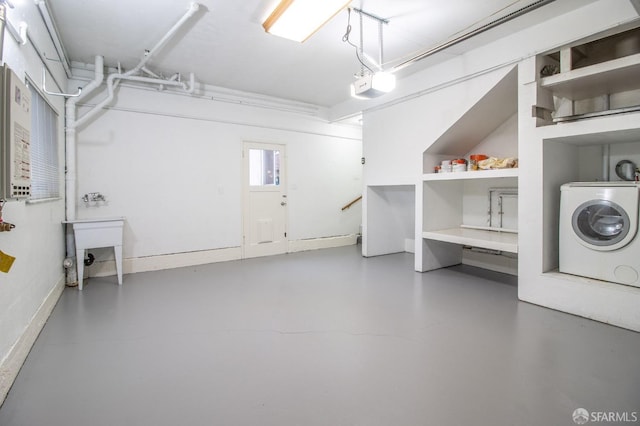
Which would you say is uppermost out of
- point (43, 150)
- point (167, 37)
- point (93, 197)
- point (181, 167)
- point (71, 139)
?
point (167, 37)

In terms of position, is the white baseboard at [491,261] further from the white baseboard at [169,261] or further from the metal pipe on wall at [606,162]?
the white baseboard at [169,261]

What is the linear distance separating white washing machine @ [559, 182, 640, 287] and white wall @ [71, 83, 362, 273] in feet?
13.6

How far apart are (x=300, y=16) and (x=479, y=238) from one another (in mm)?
3097

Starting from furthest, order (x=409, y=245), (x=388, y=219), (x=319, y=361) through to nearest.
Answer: (x=409, y=245) → (x=388, y=219) → (x=319, y=361)

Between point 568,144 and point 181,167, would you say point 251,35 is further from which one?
point 568,144

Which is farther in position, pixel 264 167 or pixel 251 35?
pixel 264 167

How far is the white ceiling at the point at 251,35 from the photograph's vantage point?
2.91 m

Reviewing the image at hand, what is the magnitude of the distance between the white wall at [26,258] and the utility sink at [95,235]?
24cm

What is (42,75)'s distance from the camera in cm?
294

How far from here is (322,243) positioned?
21.0 feet

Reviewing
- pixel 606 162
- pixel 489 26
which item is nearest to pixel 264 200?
pixel 489 26

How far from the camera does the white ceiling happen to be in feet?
9.53

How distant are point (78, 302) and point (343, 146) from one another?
5.12 meters

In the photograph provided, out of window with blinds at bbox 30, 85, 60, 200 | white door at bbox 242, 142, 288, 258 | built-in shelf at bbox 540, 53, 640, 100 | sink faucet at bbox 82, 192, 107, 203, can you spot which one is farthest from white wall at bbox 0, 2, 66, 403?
built-in shelf at bbox 540, 53, 640, 100
